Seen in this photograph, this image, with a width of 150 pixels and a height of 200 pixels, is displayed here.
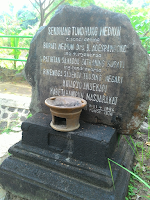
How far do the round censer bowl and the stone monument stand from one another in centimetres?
7

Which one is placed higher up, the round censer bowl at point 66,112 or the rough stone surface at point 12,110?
the round censer bowl at point 66,112

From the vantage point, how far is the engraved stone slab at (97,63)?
1.68m

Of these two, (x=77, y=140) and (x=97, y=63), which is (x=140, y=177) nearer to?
(x=77, y=140)

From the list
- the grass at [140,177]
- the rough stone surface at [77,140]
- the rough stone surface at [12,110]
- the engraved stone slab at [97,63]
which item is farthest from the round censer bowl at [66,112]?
the rough stone surface at [12,110]

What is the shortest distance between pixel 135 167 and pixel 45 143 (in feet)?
3.49

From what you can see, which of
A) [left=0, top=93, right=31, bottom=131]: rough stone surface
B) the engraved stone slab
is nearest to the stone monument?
the engraved stone slab

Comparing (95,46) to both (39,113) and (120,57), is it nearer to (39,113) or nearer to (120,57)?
(120,57)

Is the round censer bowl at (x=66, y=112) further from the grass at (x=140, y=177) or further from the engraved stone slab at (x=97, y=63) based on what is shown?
the grass at (x=140, y=177)

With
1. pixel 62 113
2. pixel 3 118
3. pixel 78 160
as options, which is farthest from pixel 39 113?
pixel 3 118

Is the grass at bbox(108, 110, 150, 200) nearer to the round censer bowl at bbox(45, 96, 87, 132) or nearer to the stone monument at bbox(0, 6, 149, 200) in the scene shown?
the stone monument at bbox(0, 6, 149, 200)

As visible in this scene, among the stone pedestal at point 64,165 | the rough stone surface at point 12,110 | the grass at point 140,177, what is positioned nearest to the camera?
the stone pedestal at point 64,165

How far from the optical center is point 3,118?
3.61 metres

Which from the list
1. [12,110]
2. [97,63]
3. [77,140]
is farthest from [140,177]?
[12,110]

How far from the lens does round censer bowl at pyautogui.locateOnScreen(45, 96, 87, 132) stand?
5.30 feet
